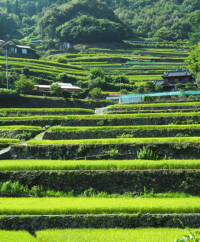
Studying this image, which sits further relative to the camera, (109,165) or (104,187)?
(109,165)

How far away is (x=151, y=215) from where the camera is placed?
11664 mm

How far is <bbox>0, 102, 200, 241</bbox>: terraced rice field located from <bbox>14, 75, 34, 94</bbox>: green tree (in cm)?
3143

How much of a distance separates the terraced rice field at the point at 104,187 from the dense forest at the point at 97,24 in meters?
94.6

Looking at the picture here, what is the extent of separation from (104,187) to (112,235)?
448 centimetres

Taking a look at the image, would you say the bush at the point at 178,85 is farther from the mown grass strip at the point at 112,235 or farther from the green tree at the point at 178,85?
the mown grass strip at the point at 112,235

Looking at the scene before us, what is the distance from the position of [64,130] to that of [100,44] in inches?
4074

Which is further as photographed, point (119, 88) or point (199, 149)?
point (119, 88)

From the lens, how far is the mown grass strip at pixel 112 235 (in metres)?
10.6

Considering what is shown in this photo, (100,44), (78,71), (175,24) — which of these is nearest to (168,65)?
(78,71)

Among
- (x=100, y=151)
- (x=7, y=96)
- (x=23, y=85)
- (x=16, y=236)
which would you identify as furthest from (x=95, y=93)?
(x=16, y=236)

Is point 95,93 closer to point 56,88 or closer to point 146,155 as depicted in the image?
point 56,88

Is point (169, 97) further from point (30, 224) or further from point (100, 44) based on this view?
point (100, 44)

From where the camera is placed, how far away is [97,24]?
12862cm

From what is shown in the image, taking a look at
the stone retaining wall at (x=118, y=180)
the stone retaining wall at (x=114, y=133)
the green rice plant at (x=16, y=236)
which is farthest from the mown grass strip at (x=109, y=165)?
the stone retaining wall at (x=114, y=133)
